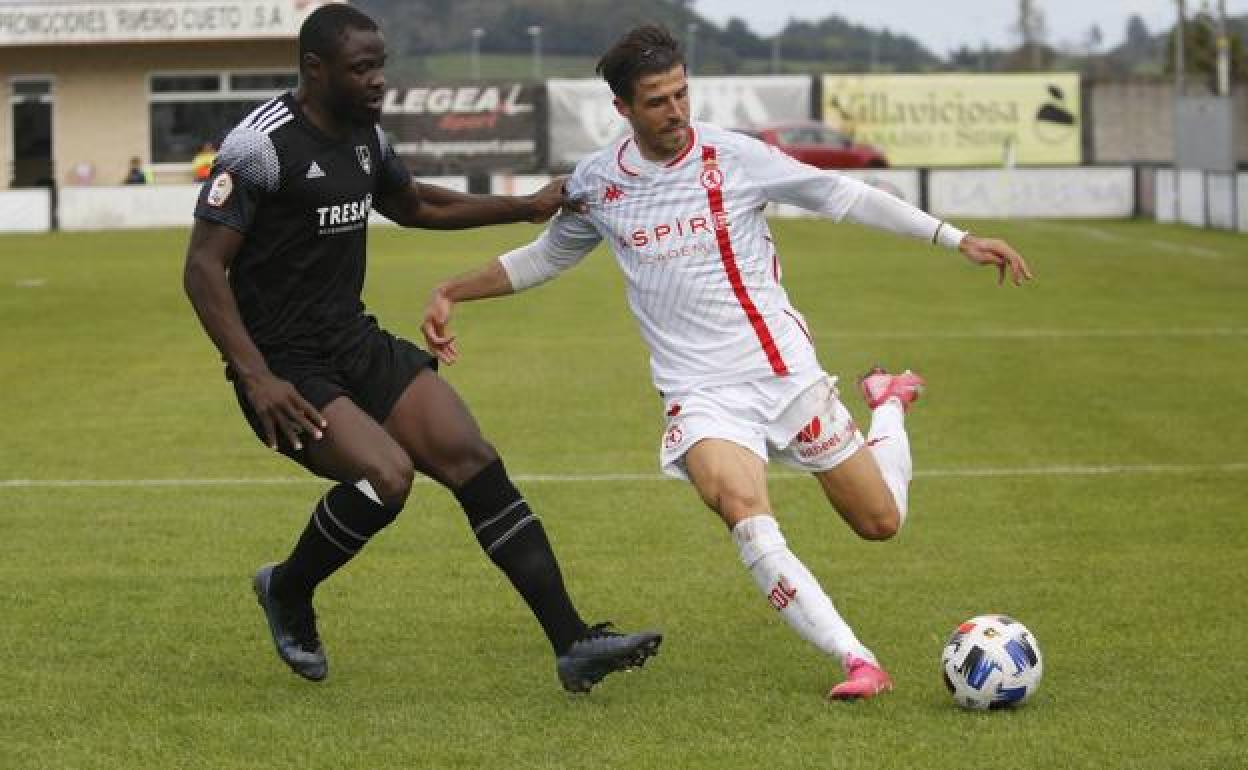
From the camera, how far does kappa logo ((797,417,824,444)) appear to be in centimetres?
748

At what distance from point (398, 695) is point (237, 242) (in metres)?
1.55

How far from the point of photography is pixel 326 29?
23.1 ft

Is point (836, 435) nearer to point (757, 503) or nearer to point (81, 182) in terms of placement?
point (757, 503)

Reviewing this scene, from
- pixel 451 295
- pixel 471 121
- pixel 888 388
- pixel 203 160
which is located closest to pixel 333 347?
pixel 451 295

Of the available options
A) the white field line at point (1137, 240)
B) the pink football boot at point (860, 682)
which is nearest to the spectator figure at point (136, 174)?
the white field line at point (1137, 240)

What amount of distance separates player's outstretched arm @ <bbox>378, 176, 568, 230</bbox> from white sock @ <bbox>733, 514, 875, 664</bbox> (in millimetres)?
1414

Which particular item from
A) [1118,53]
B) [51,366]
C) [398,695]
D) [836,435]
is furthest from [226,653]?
[1118,53]

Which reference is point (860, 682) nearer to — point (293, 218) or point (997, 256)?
point (997, 256)

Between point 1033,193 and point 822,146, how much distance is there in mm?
12549

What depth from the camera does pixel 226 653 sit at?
8078 millimetres

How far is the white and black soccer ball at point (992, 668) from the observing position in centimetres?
685

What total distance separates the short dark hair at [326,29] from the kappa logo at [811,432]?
1.91 m

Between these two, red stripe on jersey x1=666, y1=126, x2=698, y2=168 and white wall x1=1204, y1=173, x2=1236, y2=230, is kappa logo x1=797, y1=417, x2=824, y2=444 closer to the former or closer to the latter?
red stripe on jersey x1=666, y1=126, x2=698, y2=168

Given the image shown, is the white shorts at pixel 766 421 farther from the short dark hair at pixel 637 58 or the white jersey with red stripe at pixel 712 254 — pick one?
the short dark hair at pixel 637 58
